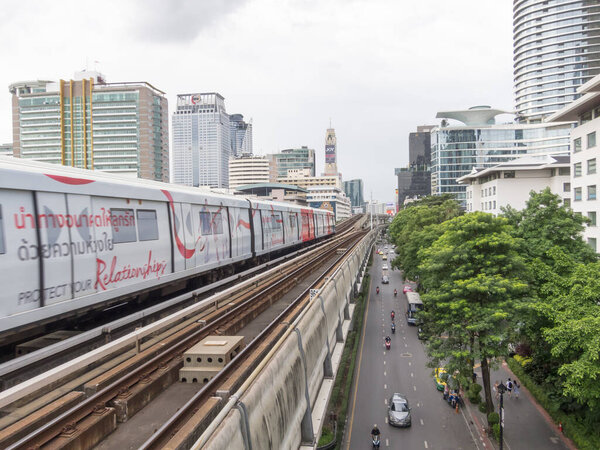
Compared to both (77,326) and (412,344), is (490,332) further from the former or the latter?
(412,344)

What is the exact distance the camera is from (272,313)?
52.1ft

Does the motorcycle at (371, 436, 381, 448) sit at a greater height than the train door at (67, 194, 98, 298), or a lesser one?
lesser

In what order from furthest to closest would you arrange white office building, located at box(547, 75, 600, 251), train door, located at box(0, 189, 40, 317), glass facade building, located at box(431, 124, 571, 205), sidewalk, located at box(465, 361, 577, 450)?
glass facade building, located at box(431, 124, 571, 205) → white office building, located at box(547, 75, 600, 251) → sidewalk, located at box(465, 361, 577, 450) → train door, located at box(0, 189, 40, 317)

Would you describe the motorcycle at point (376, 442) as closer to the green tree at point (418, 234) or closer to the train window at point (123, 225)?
the train window at point (123, 225)

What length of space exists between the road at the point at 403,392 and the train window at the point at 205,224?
1363 centimetres

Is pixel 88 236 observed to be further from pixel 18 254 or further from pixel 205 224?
pixel 205 224

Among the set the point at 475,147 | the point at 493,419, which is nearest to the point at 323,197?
the point at 475,147

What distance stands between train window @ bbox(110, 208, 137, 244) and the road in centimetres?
1688

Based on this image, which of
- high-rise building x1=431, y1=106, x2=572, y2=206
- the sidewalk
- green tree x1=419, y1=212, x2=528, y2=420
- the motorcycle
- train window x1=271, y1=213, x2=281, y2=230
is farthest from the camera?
high-rise building x1=431, y1=106, x2=572, y2=206

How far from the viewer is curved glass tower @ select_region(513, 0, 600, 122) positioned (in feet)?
405

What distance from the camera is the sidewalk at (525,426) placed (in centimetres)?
2244

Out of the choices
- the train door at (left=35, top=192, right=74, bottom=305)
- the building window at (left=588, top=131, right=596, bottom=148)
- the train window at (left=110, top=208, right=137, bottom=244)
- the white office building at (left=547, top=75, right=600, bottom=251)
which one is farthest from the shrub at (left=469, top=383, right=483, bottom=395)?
the train door at (left=35, top=192, right=74, bottom=305)

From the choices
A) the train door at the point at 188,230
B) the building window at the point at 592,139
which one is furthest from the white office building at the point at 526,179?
the train door at the point at 188,230

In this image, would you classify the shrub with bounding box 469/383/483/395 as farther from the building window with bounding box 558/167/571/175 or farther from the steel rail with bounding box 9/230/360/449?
the building window with bounding box 558/167/571/175
